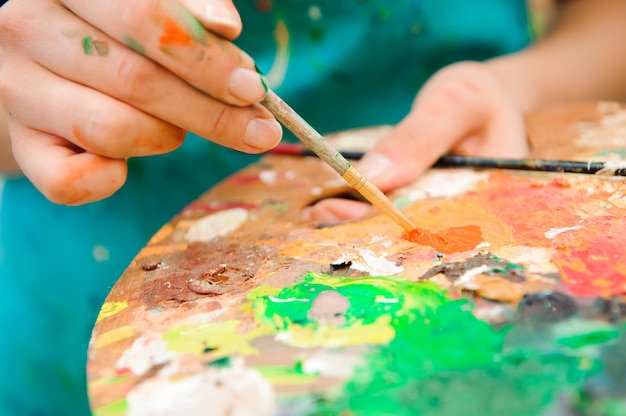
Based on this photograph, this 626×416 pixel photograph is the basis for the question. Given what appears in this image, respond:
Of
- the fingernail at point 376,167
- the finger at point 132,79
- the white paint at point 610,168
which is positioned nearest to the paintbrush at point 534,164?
the white paint at point 610,168

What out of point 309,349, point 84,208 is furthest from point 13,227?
point 309,349

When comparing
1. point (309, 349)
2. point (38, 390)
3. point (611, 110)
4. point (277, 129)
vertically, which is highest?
point (611, 110)

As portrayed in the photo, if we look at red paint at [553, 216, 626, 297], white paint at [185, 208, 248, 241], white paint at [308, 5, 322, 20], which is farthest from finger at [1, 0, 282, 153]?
white paint at [308, 5, 322, 20]

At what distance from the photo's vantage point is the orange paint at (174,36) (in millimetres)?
570

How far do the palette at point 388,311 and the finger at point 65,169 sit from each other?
0.11m

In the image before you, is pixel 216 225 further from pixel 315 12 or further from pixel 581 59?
pixel 581 59

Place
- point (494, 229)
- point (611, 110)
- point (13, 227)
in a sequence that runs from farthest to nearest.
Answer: point (13, 227) → point (611, 110) → point (494, 229)

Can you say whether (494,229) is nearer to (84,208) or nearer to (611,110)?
(611,110)

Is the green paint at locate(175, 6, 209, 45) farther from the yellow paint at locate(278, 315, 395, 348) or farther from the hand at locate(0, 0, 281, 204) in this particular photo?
the yellow paint at locate(278, 315, 395, 348)

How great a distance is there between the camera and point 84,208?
1112 millimetres

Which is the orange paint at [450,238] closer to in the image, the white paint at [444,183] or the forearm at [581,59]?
the white paint at [444,183]

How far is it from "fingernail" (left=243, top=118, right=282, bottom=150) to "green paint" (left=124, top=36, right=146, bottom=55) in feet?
0.49

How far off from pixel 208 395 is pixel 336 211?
1.33 ft

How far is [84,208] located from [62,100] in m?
0.50
